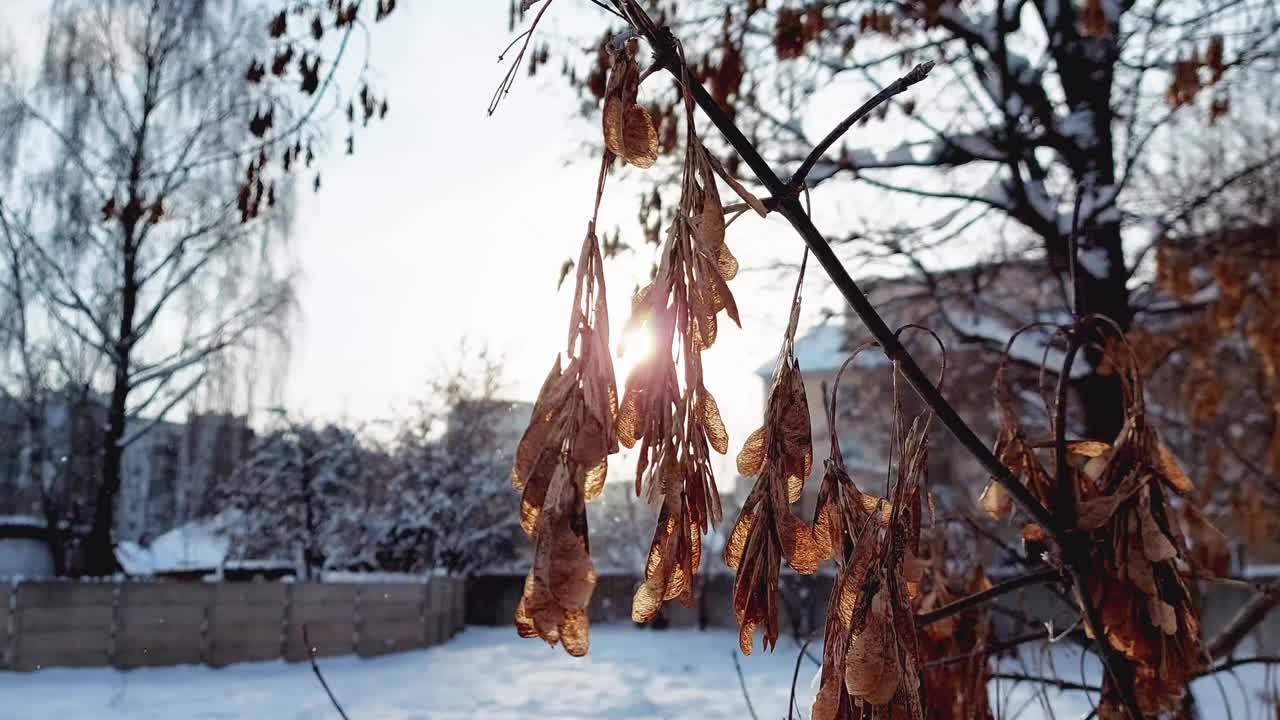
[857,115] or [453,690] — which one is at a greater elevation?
[857,115]

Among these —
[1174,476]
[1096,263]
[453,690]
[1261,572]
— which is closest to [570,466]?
[1174,476]

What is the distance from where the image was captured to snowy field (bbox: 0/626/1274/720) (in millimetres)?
7980

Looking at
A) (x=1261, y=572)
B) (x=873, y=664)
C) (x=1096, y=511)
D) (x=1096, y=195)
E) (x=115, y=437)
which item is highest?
(x=1096, y=195)

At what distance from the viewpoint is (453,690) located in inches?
378

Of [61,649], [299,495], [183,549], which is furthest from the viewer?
[183,549]

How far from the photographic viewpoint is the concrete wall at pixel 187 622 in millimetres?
9578

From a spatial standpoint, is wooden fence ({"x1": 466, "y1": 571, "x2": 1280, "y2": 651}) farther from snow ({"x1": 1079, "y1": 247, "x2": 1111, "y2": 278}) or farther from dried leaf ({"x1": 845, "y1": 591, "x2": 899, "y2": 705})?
dried leaf ({"x1": 845, "y1": 591, "x2": 899, "y2": 705})

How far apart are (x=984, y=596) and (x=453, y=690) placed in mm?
9519

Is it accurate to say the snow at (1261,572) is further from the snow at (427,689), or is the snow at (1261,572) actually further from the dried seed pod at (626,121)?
the dried seed pod at (626,121)

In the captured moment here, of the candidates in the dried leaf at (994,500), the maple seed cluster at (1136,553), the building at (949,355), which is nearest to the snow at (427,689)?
the building at (949,355)

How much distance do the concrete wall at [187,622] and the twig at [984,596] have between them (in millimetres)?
9663

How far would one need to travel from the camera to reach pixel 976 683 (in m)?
1.31

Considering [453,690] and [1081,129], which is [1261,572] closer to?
[453,690]

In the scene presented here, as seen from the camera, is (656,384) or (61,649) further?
(61,649)
